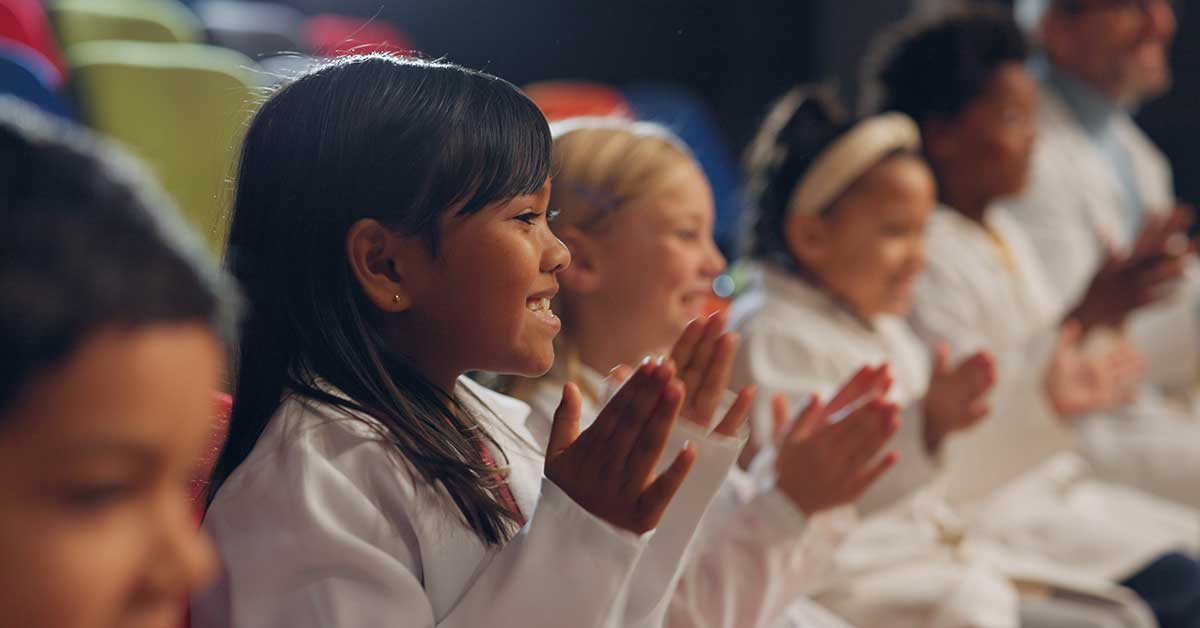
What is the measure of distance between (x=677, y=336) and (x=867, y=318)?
0.51 meters

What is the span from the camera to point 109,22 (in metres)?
1.63

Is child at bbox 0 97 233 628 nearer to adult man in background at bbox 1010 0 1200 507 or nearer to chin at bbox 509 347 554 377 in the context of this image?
chin at bbox 509 347 554 377

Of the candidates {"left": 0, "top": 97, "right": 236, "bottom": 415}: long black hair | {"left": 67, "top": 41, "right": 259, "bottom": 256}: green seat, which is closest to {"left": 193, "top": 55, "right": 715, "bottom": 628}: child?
{"left": 0, "top": 97, "right": 236, "bottom": 415}: long black hair

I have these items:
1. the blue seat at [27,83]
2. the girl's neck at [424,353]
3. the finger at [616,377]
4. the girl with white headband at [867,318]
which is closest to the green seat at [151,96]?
the blue seat at [27,83]

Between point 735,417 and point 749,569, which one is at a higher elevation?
point 735,417

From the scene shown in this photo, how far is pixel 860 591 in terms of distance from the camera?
1.05m

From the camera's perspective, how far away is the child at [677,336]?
776 millimetres

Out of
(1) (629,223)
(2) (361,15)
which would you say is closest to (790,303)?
(1) (629,223)

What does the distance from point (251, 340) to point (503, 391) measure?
0.15m

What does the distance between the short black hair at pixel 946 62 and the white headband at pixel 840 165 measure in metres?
0.26

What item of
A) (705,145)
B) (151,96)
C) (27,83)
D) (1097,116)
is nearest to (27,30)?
(151,96)

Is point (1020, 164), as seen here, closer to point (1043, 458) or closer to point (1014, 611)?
point (1043, 458)

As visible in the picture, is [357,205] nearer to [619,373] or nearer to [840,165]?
[619,373]

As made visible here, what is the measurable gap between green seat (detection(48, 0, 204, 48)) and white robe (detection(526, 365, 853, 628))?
104 cm
